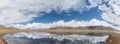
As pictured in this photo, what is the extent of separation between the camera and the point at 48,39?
5.33m

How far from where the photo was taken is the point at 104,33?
530cm

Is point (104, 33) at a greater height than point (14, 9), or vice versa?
point (14, 9)

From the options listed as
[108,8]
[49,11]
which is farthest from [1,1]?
[108,8]

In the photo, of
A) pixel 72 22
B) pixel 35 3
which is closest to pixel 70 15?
pixel 72 22

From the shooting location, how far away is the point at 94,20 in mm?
5277

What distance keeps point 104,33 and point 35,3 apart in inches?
40.7

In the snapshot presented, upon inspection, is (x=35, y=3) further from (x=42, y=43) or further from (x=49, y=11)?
(x=42, y=43)

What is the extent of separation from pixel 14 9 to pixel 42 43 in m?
0.61

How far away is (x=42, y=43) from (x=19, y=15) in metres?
0.50

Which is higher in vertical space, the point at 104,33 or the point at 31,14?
the point at 31,14

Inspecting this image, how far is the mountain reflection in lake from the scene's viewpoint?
5.32 meters

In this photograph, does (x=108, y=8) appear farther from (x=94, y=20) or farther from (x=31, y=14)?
(x=31, y=14)

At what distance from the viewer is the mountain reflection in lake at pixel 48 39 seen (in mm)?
5316

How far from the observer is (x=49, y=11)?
528 cm
